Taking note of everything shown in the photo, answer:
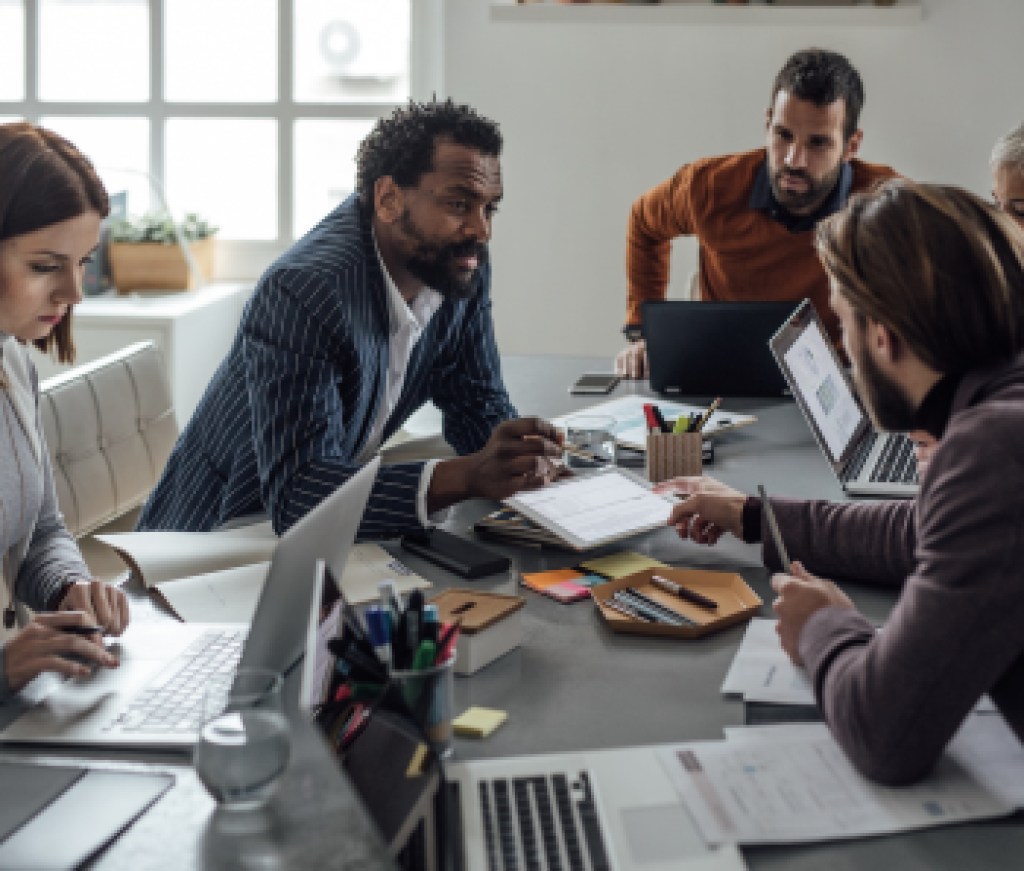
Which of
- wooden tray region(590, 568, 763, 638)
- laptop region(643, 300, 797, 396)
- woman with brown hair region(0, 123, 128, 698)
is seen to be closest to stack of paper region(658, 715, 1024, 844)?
wooden tray region(590, 568, 763, 638)

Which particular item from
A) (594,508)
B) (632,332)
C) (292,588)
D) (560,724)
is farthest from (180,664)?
(632,332)

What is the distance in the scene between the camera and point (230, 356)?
246 centimetres

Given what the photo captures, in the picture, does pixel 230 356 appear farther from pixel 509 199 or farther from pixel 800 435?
pixel 509 199

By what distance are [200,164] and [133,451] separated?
89.9 inches

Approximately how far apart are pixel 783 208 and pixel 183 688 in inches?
89.3

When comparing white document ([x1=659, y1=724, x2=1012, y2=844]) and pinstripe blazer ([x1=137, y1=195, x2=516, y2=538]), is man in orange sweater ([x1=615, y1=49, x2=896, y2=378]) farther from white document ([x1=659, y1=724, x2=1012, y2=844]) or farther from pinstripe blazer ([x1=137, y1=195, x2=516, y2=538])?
Answer: white document ([x1=659, y1=724, x2=1012, y2=844])

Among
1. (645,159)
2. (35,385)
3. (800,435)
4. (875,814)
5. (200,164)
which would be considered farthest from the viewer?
(200,164)

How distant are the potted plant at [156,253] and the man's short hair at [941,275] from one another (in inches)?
128

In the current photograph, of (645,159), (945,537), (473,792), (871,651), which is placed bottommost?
(473,792)

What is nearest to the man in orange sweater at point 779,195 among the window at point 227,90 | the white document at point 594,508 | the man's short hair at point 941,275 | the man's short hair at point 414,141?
the man's short hair at point 414,141

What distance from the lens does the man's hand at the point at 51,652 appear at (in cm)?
153

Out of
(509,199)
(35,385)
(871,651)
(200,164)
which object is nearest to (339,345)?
(35,385)

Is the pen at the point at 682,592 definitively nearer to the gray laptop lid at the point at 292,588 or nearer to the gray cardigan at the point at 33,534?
the gray laptop lid at the point at 292,588

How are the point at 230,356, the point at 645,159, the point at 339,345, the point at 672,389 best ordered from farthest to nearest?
the point at 645,159, the point at 672,389, the point at 230,356, the point at 339,345
